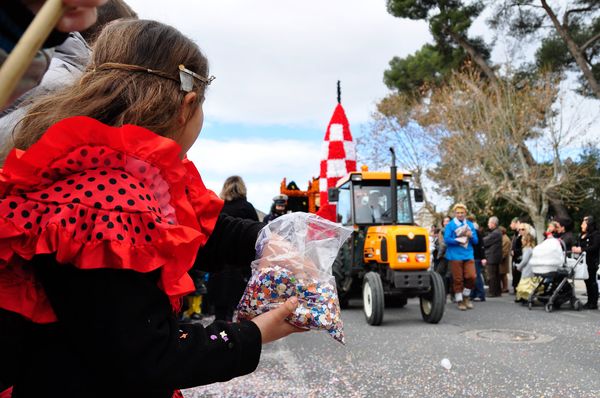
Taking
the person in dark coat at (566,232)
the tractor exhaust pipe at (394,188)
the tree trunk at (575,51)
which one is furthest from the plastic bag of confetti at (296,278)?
the tree trunk at (575,51)

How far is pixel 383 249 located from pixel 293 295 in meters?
6.84

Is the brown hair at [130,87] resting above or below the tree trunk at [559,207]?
below

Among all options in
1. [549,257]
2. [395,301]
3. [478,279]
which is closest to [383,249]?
[395,301]

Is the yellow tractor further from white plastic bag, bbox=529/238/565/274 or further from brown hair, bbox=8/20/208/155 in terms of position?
brown hair, bbox=8/20/208/155

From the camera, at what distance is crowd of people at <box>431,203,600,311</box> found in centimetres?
905

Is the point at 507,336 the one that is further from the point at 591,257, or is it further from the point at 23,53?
the point at 23,53

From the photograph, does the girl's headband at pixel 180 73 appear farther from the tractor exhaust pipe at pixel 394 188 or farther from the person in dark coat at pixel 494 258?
the person in dark coat at pixel 494 258

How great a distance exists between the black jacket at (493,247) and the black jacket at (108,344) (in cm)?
1128

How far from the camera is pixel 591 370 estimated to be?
460cm

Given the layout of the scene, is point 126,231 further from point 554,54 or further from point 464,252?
point 554,54

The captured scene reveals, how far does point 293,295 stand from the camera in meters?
1.27

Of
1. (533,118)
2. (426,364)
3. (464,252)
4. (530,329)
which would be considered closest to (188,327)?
(426,364)

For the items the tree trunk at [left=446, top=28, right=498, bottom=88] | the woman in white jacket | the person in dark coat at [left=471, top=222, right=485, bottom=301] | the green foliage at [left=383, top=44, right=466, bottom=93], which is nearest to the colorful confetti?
the woman in white jacket

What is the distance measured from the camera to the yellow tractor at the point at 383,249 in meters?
7.58
